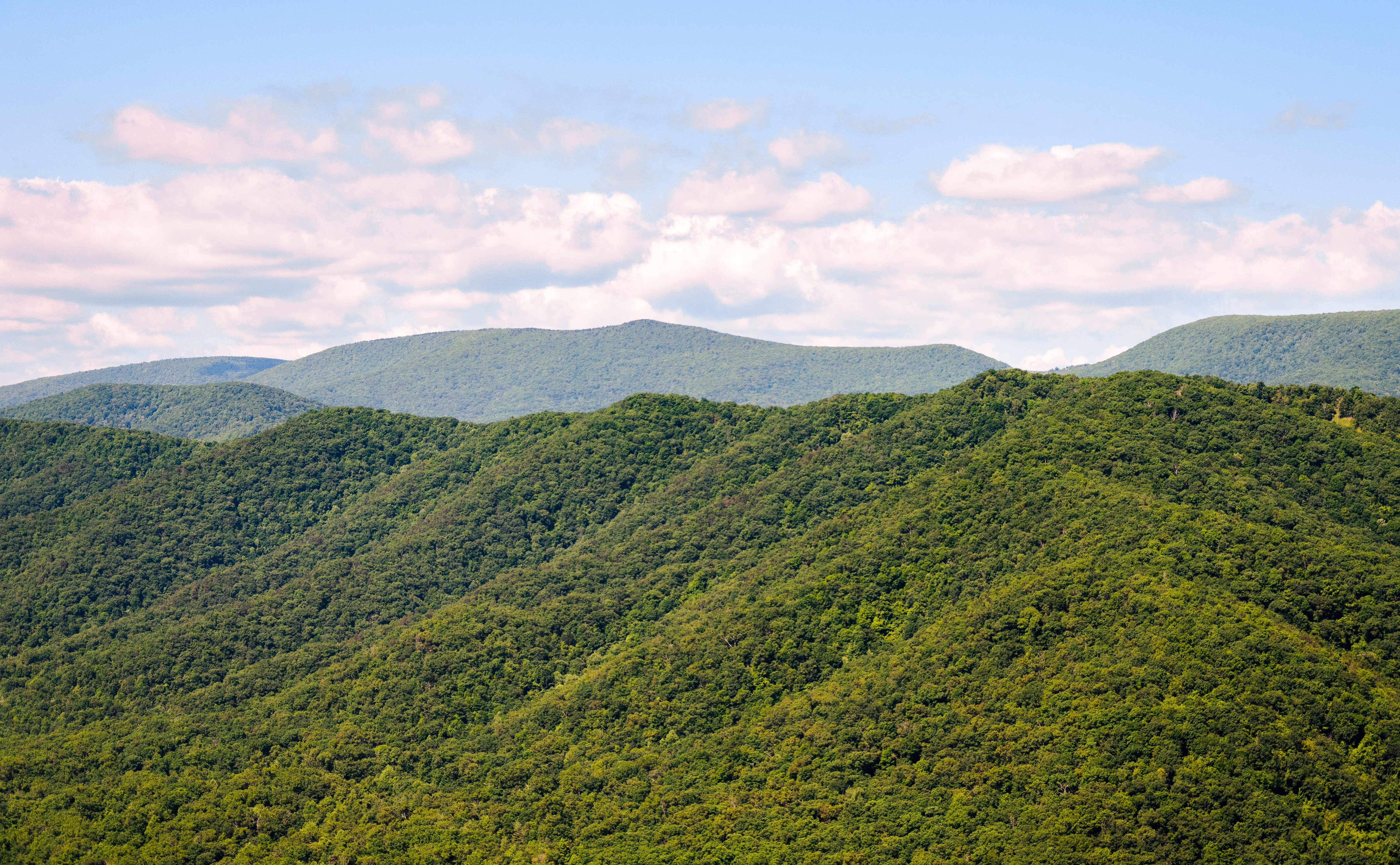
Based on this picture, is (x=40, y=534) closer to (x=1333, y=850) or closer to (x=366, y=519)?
(x=366, y=519)

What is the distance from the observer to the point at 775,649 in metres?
106

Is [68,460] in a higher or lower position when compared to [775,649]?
higher

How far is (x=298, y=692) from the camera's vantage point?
117938mm

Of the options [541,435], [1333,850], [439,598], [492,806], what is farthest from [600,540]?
[1333,850]

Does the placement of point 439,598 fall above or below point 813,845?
above

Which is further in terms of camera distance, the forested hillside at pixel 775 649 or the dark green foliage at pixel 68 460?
the dark green foliage at pixel 68 460

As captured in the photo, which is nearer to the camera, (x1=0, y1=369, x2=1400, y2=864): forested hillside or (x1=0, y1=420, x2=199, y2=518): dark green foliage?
(x1=0, y1=369, x2=1400, y2=864): forested hillside

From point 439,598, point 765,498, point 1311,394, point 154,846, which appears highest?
point 1311,394

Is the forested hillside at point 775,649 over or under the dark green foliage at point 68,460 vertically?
under

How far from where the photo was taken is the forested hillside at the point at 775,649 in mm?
77250

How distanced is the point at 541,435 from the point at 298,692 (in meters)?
61.8

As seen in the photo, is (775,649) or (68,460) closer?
(775,649)

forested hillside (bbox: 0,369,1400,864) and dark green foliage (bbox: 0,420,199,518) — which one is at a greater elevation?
dark green foliage (bbox: 0,420,199,518)

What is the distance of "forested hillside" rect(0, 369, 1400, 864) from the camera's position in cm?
7725
